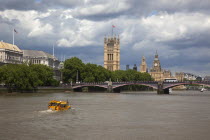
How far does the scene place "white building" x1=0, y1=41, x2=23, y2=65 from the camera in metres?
144

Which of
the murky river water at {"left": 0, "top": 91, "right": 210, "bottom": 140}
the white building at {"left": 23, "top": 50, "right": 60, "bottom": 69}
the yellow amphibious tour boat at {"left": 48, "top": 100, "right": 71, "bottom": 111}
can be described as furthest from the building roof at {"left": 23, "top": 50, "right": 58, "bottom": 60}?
the murky river water at {"left": 0, "top": 91, "right": 210, "bottom": 140}

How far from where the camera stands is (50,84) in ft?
426

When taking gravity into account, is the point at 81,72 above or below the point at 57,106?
above

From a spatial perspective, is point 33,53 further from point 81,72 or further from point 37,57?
point 81,72

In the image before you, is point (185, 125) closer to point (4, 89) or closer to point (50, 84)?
point (4, 89)

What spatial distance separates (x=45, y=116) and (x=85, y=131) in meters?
→ 10.9

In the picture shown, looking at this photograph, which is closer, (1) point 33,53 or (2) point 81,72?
(2) point 81,72

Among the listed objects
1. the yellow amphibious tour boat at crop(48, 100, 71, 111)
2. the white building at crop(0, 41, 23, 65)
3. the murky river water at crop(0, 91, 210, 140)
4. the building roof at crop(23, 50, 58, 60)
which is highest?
the building roof at crop(23, 50, 58, 60)

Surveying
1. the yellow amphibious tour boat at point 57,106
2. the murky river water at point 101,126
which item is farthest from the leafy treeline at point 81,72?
the murky river water at point 101,126

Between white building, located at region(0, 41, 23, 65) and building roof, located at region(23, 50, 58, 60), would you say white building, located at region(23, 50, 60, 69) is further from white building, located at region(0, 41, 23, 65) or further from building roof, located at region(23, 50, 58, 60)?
white building, located at region(0, 41, 23, 65)

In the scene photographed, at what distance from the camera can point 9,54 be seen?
489 ft

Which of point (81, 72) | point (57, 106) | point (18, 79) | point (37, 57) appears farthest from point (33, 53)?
point (57, 106)

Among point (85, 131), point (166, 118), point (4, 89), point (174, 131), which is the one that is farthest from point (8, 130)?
point (4, 89)

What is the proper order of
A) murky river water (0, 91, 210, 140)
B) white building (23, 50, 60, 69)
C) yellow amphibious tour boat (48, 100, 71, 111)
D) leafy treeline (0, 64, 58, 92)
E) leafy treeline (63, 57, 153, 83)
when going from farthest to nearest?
white building (23, 50, 60, 69) < leafy treeline (63, 57, 153, 83) < leafy treeline (0, 64, 58, 92) < yellow amphibious tour boat (48, 100, 71, 111) < murky river water (0, 91, 210, 140)
